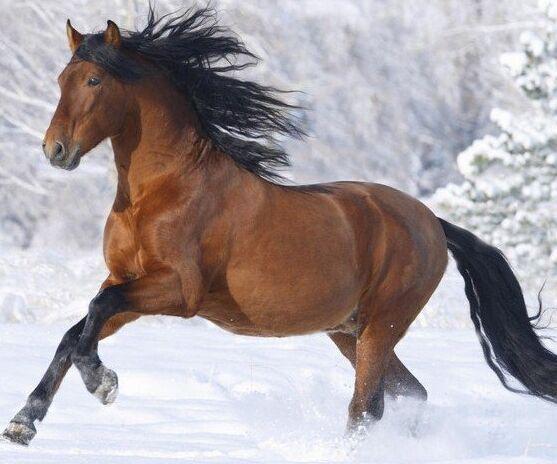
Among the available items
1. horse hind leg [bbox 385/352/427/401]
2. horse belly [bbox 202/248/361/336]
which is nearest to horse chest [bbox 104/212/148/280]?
horse belly [bbox 202/248/361/336]

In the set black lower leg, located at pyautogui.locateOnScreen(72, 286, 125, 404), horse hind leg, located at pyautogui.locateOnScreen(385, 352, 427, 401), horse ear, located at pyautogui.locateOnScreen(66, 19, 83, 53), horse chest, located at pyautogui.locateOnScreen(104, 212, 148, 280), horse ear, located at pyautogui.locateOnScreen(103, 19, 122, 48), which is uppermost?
horse ear, located at pyautogui.locateOnScreen(103, 19, 122, 48)

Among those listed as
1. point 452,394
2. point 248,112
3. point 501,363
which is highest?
point 248,112

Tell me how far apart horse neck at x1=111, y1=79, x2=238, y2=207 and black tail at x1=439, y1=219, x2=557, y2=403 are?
176 centimetres

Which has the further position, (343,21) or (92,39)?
(343,21)

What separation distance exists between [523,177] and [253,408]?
9.05 meters

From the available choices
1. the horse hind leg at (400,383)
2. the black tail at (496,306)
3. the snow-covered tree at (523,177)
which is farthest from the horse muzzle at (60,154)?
the snow-covered tree at (523,177)

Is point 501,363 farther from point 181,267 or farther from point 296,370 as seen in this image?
point 181,267

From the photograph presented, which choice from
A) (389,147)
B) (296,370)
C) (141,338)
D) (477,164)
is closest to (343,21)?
(389,147)

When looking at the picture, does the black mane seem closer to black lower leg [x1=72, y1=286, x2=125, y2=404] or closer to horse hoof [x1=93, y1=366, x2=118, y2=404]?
black lower leg [x1=72, y1=286, x2=125, y2=404]

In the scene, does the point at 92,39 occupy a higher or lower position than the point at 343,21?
higher

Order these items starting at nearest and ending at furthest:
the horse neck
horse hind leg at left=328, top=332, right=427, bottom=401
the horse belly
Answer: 1. the horse neck
2. the horse belly
3. horse hind leg at left=328, top=332, right=427, bottom=401

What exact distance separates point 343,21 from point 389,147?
229 centimetres

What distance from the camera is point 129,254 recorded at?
5129mm

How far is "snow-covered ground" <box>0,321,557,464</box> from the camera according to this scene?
514 centimetres
